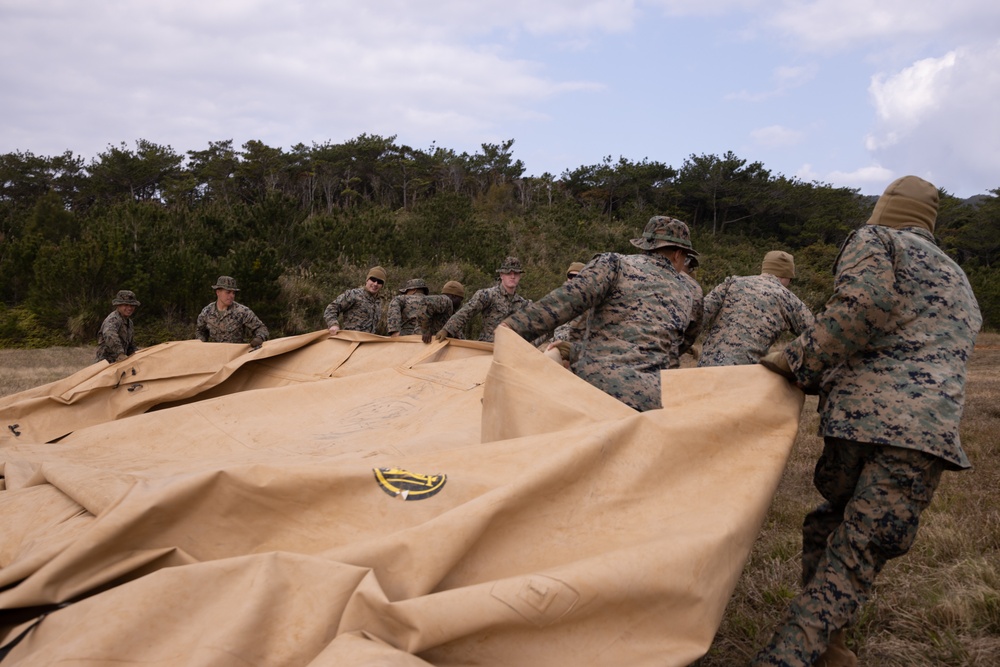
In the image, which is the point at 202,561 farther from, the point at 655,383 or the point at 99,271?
the point at 99,271

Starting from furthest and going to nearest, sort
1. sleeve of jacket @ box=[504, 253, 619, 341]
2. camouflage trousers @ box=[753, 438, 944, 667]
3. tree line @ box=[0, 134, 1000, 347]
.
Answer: tree line @ box=[0, 134, 1000, 347], sleeve of jacket @ box=[504, 253, 619, 341], camouflage trousers @ box=[753, 438, 944, 667]

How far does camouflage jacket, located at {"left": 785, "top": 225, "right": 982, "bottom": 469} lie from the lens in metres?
2.81

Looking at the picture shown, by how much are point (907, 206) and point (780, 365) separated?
833 millimetres

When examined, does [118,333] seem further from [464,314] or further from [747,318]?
[747,318]

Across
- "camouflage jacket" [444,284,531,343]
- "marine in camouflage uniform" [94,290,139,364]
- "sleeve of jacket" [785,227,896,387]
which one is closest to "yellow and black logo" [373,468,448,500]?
"sleeve of jacket" [785,227,896,387]

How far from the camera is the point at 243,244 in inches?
730

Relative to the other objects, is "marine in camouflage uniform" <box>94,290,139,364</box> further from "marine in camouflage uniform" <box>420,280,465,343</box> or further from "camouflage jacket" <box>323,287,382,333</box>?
"marine in camouflage uniform" <box>420,280,465,343</box>

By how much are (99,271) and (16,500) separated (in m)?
16.2

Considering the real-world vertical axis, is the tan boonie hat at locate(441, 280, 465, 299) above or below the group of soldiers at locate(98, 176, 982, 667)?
below

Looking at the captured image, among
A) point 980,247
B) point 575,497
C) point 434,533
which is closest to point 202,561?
point 434,533

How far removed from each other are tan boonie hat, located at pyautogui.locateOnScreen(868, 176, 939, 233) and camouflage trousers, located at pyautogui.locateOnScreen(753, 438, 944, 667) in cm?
94

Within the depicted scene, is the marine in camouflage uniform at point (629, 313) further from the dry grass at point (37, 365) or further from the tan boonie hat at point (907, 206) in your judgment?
the dry grass at point (37, 365)

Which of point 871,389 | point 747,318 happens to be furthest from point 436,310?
point 871,389

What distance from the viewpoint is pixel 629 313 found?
3.75m
